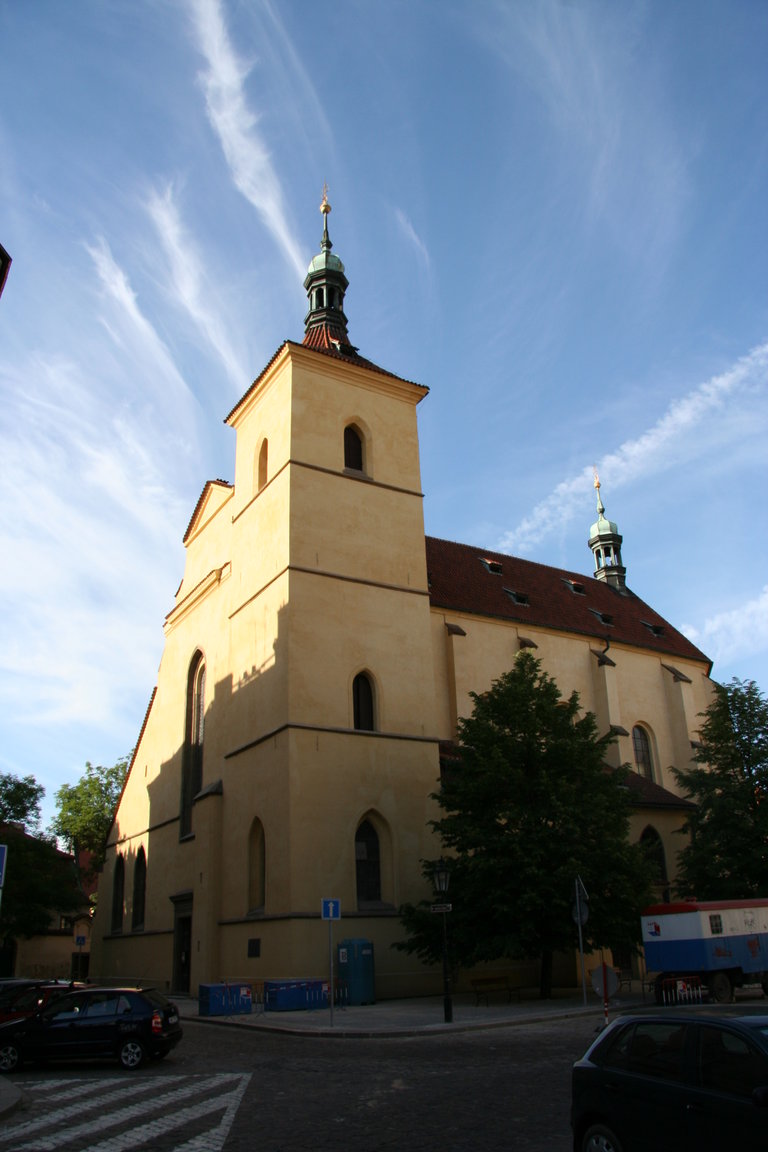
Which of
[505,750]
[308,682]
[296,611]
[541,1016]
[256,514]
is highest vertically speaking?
[256,514]

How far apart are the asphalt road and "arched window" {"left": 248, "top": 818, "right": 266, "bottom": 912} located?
376 inches

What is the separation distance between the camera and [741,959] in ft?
63.4

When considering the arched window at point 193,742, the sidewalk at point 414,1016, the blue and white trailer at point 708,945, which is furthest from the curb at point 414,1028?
the arched window at point 193,742

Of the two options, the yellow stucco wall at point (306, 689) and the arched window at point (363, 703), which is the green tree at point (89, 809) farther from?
the arched window at point (363, 703)

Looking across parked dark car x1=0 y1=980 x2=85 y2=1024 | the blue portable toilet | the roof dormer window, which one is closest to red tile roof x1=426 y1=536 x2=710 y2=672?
the roof dormer window

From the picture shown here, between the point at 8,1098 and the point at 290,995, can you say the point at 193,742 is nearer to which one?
the point at 290,995

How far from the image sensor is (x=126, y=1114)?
9555 millimetres

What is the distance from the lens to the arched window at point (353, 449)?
2878cm

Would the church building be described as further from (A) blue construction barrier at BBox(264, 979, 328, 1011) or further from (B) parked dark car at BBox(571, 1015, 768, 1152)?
(B) parked dark car at BBox(571, 1015, 768, 1152)

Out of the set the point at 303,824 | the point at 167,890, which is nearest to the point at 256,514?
the point at 303,824

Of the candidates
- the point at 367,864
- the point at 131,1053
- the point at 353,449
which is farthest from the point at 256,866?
the point at 353,449

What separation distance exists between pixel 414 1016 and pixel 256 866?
7870 mm

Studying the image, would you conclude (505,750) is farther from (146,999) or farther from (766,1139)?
(766,1139)

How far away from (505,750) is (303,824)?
5.39 meters
